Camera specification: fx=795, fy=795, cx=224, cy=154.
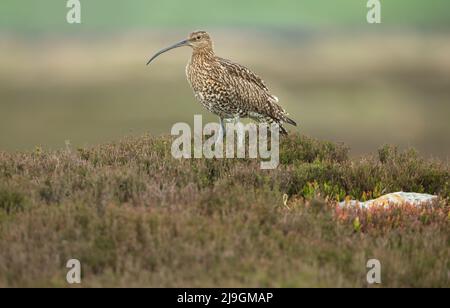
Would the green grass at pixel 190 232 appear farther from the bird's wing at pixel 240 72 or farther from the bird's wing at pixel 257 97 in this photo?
the bird's wing at pixel 240 72

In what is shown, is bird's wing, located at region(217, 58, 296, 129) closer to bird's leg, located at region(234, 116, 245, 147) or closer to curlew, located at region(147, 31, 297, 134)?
curlew, located at region(147, 31, 297, 134)

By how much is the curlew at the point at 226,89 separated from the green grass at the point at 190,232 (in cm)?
266

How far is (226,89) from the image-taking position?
454 inches

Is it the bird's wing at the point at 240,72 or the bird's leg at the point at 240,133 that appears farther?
the bird's wing at the point at 240,72

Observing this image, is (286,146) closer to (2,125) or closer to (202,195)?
(202,195)

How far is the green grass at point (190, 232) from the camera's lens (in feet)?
19.7

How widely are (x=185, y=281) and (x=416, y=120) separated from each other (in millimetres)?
17652

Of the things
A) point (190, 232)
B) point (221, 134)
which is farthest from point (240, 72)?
point (190, 232)

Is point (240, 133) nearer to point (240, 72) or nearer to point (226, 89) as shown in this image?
point (226, 89)

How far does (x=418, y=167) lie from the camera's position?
32.4 feet

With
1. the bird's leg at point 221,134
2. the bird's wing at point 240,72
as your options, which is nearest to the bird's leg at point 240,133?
the bird's leg at point 221,134

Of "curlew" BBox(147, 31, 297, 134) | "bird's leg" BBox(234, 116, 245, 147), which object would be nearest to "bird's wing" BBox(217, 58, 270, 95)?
"curlew" BBox(147, 31, 297, 134)

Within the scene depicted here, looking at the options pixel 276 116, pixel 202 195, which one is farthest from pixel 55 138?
pixel 202 195

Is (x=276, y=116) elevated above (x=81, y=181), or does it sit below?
above
